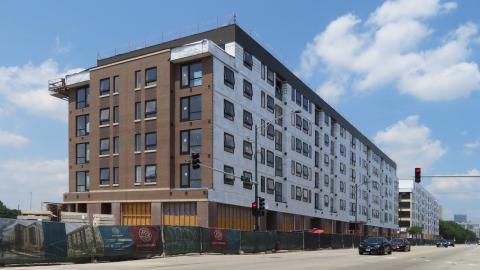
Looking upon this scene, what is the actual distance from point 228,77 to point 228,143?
5.89 meters

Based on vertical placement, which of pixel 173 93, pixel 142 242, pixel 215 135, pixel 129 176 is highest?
pixel 173 93

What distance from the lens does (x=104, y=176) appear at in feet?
176

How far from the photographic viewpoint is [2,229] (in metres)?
24.0

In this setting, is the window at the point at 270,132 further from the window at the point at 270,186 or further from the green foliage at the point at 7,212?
the green foliage at the point at 7,212

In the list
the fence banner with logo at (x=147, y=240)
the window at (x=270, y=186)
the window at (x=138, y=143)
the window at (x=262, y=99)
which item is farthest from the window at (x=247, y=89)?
the fence banner with logo at (x=147, y=240)

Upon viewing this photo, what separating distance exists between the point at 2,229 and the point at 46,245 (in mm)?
2367

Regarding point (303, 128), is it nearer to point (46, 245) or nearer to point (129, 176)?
point (129, 176)

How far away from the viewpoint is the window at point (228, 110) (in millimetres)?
50409

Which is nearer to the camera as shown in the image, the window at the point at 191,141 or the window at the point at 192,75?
the window at the point at 191,141

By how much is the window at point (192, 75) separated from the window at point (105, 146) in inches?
383

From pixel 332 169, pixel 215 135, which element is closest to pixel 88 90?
pixel 215 135

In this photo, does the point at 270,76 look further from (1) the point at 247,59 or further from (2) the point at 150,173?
(2) the point at 150,173

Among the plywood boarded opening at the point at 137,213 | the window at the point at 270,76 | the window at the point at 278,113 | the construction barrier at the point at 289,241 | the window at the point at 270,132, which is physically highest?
the window at the point at 270,76

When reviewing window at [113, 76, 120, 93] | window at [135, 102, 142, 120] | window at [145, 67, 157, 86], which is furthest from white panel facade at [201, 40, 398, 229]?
window at [113, 76, 120, 93]
